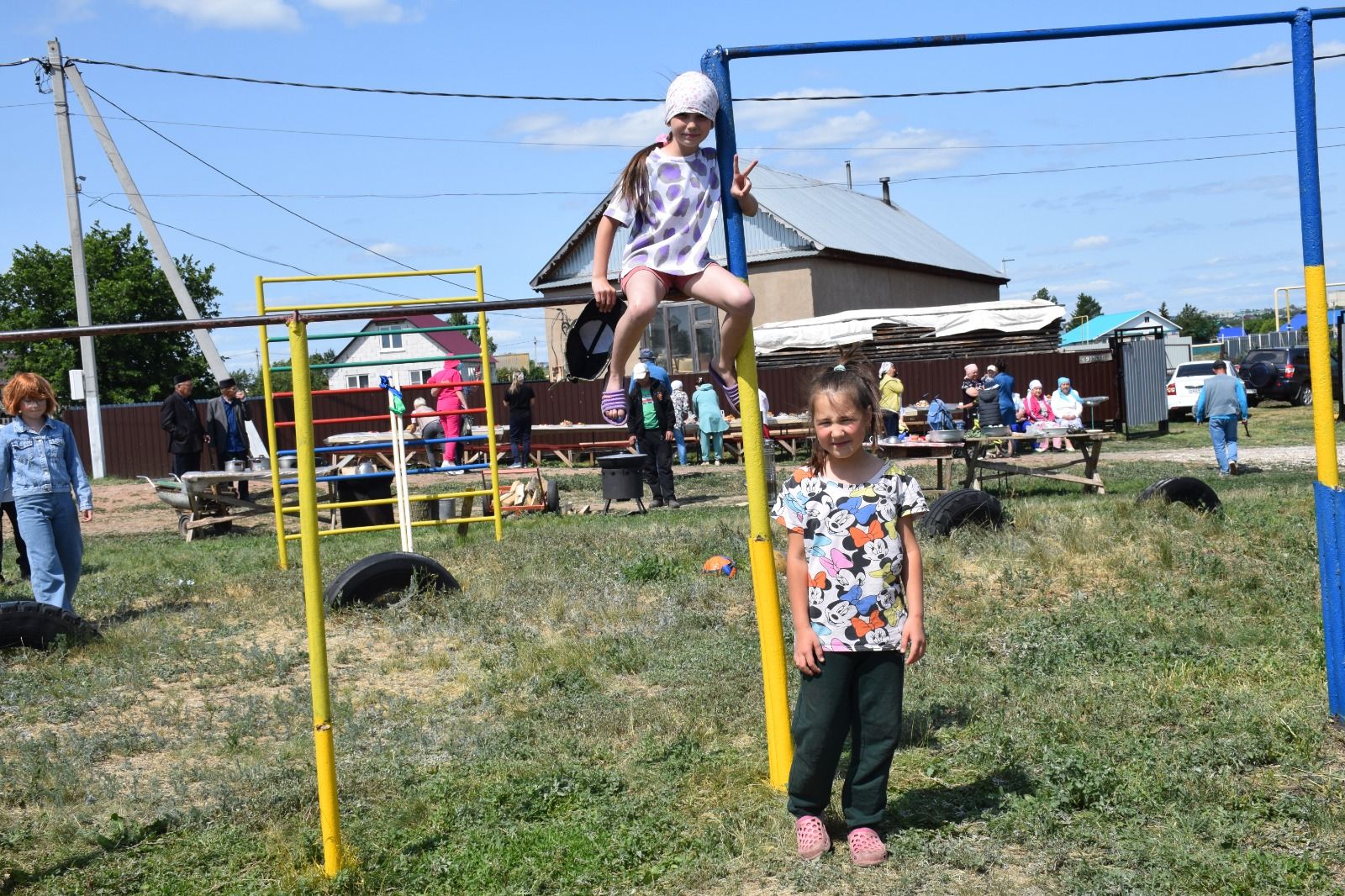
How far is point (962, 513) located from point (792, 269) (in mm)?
24409

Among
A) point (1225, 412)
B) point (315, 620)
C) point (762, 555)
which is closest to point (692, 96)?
point (762, 555)

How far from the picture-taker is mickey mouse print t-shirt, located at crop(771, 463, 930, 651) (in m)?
3.97

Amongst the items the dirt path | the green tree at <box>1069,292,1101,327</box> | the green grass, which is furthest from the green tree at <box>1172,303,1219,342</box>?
the green grass

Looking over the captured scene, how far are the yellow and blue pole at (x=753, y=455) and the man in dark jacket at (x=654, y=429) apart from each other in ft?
32.9

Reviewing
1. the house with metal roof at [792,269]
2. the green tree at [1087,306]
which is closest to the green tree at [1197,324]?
the green tree at [1087,306]

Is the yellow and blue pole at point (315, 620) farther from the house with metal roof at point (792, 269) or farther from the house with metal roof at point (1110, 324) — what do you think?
the house with metal roof at point (1110, 324)

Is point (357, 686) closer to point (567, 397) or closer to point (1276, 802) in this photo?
point (1276, 802)

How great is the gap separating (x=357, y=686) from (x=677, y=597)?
233 centimetres

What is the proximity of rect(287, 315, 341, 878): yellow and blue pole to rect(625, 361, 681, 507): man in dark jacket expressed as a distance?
1034cm

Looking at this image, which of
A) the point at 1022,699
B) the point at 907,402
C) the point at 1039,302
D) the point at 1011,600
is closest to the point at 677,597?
the point at 1011,600

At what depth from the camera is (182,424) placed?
643 inches

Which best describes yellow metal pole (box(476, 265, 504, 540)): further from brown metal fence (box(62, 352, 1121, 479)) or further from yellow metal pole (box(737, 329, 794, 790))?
brown metal fence (box(62, 352, 1121, 479))

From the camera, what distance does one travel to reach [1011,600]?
789 centimetres

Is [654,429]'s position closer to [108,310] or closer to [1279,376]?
[1279,376]
